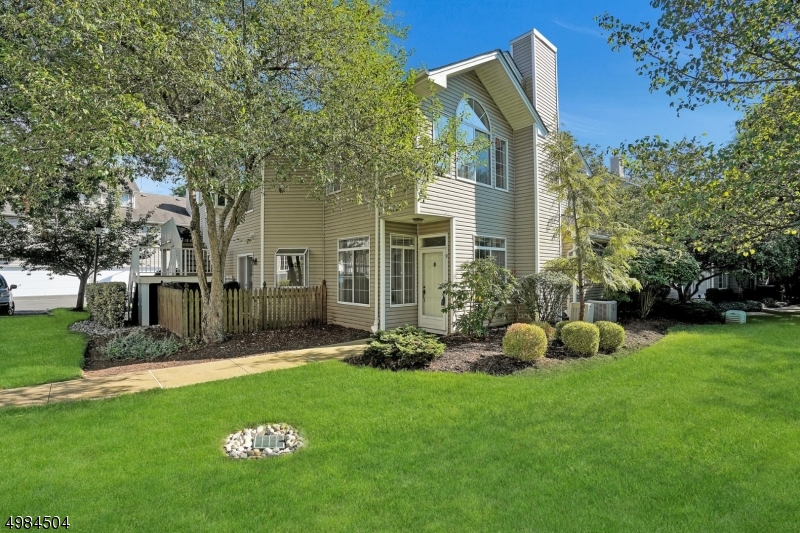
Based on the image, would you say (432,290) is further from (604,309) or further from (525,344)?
(604,309)

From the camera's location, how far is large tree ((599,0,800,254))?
3988mm

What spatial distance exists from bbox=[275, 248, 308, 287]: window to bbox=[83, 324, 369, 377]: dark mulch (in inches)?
78.6

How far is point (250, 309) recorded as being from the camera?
11.0 metres

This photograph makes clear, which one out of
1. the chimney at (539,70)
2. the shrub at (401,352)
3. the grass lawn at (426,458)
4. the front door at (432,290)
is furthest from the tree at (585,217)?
the shrub at (401,352)

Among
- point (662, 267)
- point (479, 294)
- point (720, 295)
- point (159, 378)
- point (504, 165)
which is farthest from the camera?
point (720, 295)

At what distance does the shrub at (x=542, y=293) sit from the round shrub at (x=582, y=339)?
8.42ft

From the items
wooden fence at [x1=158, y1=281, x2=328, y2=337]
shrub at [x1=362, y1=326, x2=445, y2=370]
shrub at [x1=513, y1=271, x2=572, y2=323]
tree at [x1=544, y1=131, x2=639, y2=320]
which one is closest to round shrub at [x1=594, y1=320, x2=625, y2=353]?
tree at [x1=544, y1=131, x2=639, y2=320]

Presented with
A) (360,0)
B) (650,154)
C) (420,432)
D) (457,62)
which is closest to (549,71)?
(457,62)

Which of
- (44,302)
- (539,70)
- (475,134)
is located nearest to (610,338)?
(475,134)

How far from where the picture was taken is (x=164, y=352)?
8.84 m

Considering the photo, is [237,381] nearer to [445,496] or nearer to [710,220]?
[445,496]

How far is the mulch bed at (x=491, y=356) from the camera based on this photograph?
277 inches

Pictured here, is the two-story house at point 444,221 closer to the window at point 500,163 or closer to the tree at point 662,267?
the window at point 500,163

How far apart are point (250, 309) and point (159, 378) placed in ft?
14.4
